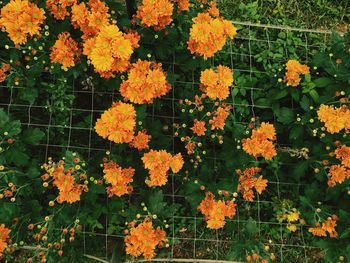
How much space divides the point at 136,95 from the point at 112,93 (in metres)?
0.75

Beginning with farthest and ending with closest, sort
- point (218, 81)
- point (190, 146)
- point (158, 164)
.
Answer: point (190, 146), point (218, 81), point (158, 164)

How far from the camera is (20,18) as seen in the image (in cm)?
257

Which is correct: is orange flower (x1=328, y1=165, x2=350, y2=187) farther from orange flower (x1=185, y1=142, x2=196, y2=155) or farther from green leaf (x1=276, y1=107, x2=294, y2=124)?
orange flower (x1=185, y1=142, x2=196, y2=155)

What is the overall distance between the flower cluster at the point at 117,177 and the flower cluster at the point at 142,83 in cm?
47

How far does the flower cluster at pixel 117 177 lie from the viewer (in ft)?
8.62

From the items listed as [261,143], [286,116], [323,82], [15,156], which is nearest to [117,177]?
[15,156]

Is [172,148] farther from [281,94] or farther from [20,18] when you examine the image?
[20,18]

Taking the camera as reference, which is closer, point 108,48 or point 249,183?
point 108,48

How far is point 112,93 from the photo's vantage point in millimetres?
3342

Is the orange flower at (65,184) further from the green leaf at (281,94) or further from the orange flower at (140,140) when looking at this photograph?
the green leaf at (281,94)

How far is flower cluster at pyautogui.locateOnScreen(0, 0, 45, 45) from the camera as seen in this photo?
8.40 ft

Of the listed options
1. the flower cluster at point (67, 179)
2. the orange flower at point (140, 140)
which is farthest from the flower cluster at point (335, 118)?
the flower cluster at point (67, 179)

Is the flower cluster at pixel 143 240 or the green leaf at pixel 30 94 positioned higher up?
the green leaf at pixel 30 94

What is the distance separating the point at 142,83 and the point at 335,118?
1400 millimetres
